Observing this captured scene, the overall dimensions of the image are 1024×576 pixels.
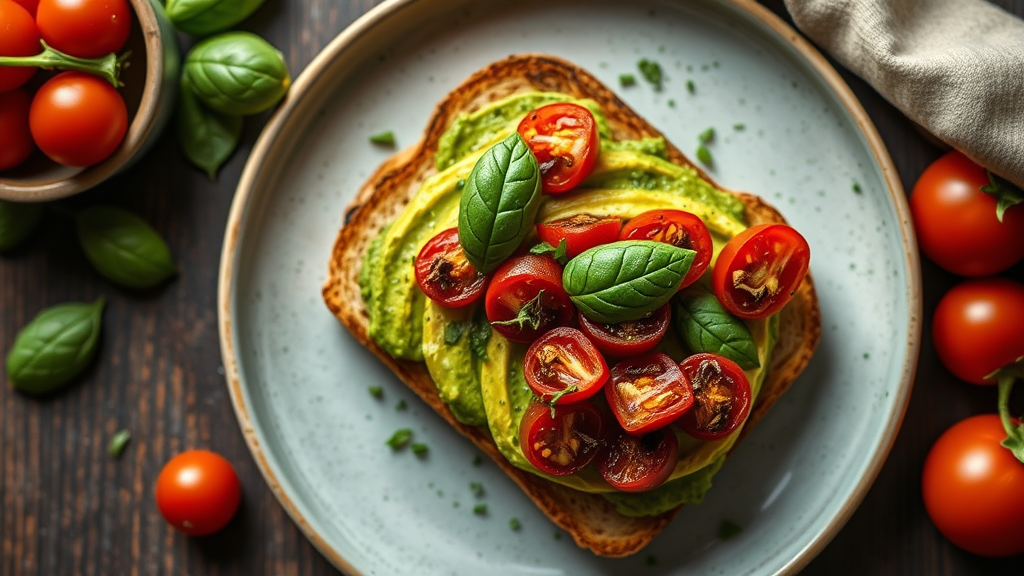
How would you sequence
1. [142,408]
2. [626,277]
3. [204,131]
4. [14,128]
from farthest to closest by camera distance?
[142,408], [204,131], [14,128], [626,277]

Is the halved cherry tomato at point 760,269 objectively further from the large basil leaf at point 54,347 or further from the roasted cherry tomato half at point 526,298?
the large basil leaf at point 54,347

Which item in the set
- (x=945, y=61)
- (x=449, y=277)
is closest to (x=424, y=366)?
(x=449, y=277)

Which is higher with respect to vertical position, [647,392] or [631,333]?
[631,333]

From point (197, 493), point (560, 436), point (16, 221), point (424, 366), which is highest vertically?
point (16, 221)

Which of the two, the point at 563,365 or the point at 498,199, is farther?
the point at 563,365

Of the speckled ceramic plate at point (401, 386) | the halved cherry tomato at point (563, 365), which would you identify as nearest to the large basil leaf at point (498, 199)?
the halved cherry tomato at point (563, 365)

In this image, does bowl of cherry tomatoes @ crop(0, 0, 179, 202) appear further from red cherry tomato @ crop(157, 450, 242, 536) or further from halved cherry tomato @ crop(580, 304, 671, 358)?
halved cherry tomato @ crop(580, 304, 671, 358)

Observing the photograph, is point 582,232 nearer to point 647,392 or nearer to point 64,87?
point 647,392
